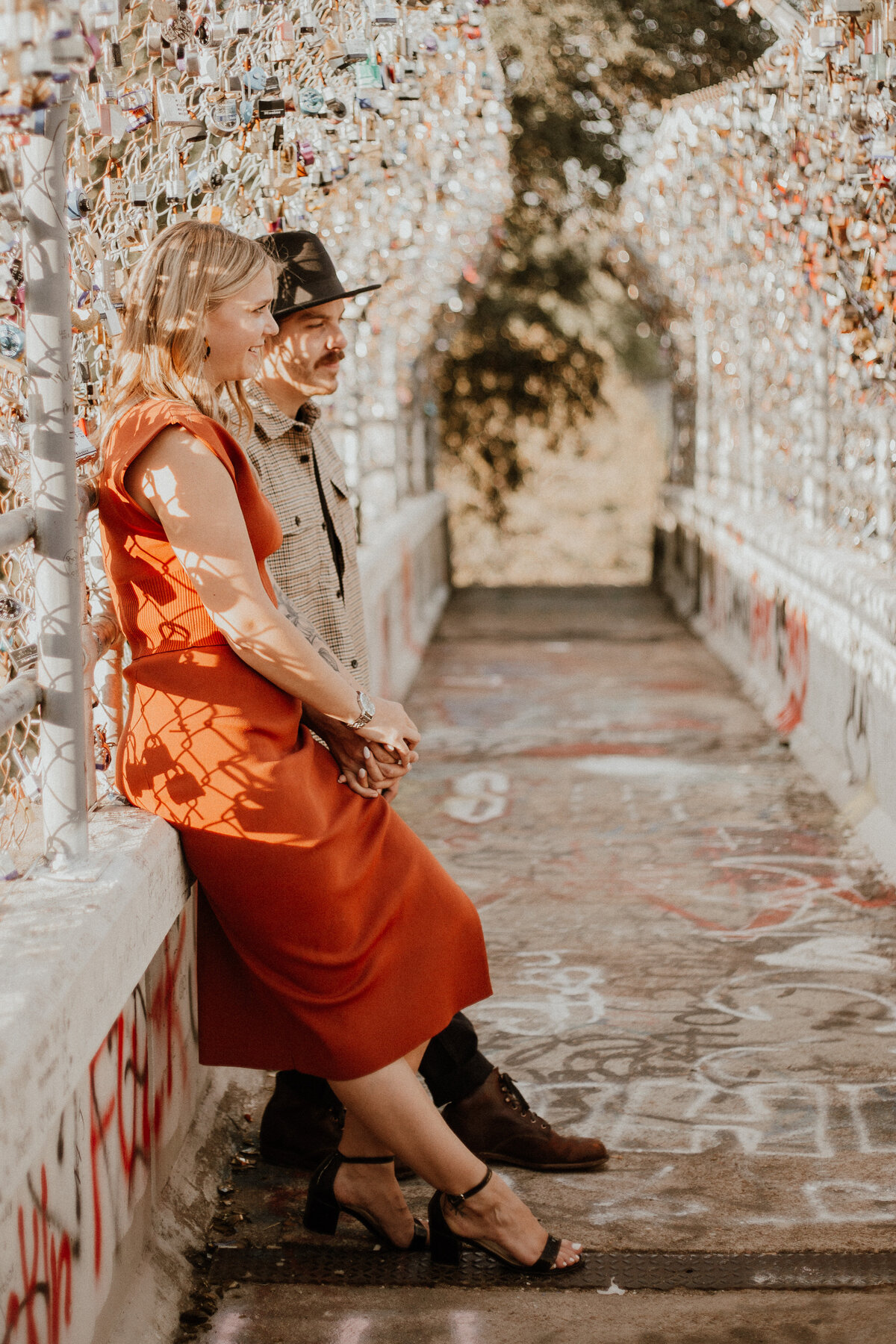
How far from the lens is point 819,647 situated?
7.02m

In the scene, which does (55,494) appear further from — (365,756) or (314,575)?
(314,575)

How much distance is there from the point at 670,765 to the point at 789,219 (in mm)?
2561

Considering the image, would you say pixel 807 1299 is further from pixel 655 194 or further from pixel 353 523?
pixel 655 194

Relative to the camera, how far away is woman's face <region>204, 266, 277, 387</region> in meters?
2.56

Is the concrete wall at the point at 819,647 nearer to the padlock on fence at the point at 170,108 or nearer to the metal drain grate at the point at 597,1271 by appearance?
the metal drain grate at the point at 597,1271

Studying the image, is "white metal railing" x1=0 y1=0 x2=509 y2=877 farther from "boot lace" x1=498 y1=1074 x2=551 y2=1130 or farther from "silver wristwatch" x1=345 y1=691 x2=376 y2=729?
"boot lace" x1=498 y1=1074 x2=551 y2=1130

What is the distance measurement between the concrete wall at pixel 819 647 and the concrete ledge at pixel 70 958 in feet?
11.1

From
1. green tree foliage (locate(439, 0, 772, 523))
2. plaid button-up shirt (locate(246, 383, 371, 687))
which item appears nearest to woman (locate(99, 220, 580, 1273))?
plaid button-up shirt (locate(246, 383, 371, 687))

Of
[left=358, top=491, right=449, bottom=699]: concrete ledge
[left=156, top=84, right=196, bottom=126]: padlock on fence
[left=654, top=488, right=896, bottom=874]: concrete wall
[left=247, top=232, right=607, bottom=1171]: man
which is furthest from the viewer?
[left=358, top=491, right=449, bottom=699]: concrete ledge

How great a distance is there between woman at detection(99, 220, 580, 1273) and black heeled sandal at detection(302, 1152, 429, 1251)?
146 millimetres

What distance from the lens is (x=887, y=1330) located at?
259 cm

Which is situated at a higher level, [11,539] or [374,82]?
[374,82]

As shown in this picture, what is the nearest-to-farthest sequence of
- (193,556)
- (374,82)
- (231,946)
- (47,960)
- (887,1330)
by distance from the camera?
(47,960)
(193,556)
(887,1330)
(231,946)
(374,82)

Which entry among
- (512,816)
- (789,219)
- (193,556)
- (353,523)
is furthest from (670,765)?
(193,556)
